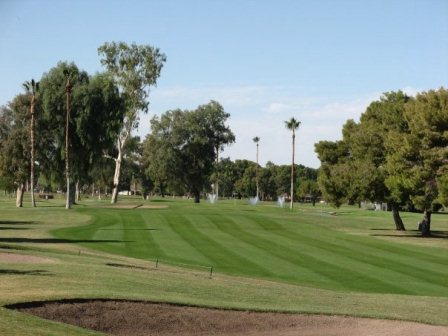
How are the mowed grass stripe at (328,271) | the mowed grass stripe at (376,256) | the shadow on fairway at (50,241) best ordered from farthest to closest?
the shadow on fairway at (50,241)
the mowed grass stripe at (376,256)
the mowed grass stripe at (328,271)

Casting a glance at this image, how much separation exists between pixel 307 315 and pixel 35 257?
14.3 m

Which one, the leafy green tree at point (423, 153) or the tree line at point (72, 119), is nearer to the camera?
the leafy green tree at point (423, 153)

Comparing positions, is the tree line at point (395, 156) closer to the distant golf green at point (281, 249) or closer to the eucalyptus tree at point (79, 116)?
the distant golf green at point (281, 249)

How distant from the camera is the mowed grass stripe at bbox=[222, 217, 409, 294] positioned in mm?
28281

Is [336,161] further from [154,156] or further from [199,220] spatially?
[154,156]

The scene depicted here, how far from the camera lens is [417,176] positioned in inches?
1912

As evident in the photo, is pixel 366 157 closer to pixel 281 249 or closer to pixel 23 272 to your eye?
pixel 281 249

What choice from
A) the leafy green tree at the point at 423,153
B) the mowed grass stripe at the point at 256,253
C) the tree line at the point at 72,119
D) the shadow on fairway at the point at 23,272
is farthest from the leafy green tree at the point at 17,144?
the shadow on fairway at the point at 23,272

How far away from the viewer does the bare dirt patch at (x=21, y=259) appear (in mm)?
24866

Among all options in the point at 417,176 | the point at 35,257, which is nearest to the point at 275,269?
the point at 35,257

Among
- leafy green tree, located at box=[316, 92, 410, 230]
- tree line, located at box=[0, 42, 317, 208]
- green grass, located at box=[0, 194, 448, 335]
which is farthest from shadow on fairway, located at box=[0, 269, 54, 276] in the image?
tree line, located at box=[0, 42, 317, 208]

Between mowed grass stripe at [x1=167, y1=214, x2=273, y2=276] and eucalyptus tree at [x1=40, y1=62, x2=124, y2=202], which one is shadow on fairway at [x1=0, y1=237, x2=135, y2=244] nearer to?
mowed grass stripe at [x1=167, y1=214, x2=273, y2=276]

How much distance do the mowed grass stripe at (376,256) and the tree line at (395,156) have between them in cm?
479

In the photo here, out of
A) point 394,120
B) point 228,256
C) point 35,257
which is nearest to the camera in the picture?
point 35,257
